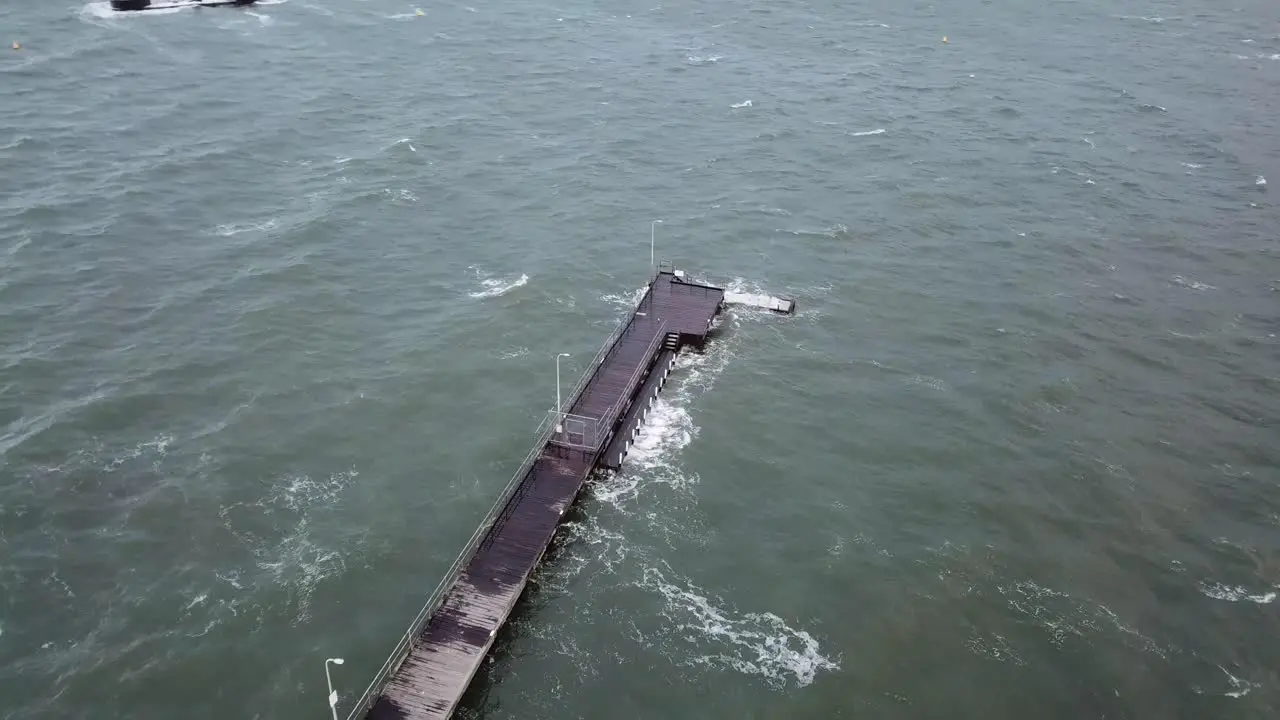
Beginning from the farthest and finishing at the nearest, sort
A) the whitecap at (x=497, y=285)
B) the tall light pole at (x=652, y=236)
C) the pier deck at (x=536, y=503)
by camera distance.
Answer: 1. the tall light pole at (x=652, y=236)
2. the whitecap at (x=497, y=285)
3. the pier deck at (x=536, y=503)

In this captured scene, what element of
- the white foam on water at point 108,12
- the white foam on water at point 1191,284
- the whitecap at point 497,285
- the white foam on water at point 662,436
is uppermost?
the white foam on water at point 108,12

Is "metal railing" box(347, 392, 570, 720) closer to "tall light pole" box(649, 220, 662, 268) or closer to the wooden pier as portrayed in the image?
the wooden pier

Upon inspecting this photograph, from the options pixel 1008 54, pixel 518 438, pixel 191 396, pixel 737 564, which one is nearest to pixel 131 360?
pixel 191 396


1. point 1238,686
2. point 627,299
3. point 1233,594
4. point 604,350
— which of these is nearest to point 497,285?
point 627,299

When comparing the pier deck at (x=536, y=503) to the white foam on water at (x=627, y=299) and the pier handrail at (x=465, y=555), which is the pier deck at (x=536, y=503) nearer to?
the pier handrail at (x=465, y=555)

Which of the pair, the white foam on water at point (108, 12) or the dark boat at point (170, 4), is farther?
the dark boat at point (170, 4)

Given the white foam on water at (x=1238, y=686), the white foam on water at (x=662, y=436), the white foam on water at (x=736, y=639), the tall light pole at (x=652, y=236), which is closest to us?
the white foam on water at (x=1238, y=686)

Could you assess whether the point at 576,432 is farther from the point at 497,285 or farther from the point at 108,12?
the point at 108,12

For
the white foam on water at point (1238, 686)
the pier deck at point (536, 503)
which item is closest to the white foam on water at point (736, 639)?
the pier deck at point (536, 503)

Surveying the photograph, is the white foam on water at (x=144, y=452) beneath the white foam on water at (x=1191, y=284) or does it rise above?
beneath
